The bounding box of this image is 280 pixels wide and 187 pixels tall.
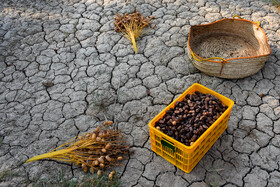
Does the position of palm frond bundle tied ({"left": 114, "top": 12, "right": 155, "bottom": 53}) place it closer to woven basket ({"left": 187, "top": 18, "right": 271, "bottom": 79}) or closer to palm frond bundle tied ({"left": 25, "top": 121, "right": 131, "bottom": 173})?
woven basket ({"left": 187, "top": 18, "right": 271, "bottom": 79})

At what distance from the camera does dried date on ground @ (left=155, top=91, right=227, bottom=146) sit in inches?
108

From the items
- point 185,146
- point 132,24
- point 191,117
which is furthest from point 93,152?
point 132,24

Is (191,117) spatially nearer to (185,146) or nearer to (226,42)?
(185,146)

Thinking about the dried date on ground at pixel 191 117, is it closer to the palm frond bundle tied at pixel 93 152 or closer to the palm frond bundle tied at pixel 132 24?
the palm frond bundle tied at pixel 93 152

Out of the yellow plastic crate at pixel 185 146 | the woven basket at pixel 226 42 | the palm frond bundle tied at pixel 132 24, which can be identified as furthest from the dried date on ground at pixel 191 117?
the palm frond bundle tied at pixel 132 24

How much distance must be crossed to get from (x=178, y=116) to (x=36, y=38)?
3.27 metres

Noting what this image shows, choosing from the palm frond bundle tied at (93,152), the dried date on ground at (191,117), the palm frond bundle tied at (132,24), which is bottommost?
the palm frond bundle tied at (93,152)

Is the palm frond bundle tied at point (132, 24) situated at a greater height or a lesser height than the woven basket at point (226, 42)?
greater

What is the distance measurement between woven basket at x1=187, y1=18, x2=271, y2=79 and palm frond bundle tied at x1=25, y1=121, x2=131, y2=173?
5.52 feet

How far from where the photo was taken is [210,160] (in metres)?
2.95

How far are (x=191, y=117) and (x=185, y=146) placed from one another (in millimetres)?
531

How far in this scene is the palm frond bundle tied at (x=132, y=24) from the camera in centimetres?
450

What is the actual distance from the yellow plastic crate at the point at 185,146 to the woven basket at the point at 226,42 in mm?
1011

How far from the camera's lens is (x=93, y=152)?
9.66ft
